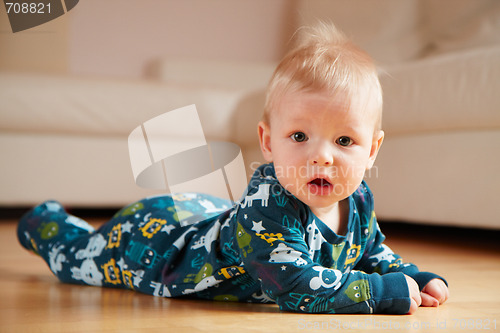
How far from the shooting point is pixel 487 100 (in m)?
1.26

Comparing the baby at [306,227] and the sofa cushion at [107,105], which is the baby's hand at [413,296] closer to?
the baby at [306,227]

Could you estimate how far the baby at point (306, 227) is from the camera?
69cm

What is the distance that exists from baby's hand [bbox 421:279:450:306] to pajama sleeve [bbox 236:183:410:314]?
8 centimetres

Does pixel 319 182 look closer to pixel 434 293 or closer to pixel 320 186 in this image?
pixel 320 186

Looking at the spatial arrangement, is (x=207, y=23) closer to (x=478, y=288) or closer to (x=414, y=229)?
(x=414, y=229)

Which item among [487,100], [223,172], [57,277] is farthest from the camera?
[223,172]

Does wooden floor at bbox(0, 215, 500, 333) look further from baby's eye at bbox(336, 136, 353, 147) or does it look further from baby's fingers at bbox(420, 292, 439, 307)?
baby's eye at bbox(336, 136, 353, 147)

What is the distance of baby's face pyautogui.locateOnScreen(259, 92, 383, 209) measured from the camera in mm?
703

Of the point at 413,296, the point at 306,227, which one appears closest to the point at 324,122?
the point at 306,227

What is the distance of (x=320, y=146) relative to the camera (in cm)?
70

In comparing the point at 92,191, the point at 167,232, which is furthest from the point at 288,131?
the point at 92,191

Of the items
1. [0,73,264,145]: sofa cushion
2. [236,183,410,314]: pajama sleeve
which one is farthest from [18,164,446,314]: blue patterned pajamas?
[0,73,264,145]: sofa cushion

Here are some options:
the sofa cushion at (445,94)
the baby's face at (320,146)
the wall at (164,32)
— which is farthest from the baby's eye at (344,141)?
the wall at (164,32)

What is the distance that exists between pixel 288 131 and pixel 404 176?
33.1 inches
